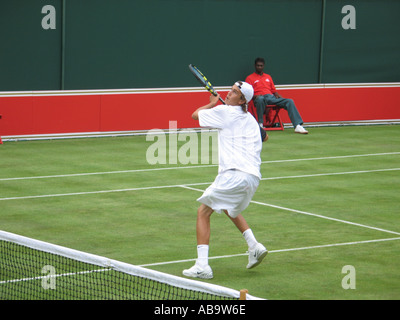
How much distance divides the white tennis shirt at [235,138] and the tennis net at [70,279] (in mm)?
1338

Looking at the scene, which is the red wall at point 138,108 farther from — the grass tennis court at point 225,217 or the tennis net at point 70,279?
the tennis net at point 70,279

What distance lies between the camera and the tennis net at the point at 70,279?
683 cm

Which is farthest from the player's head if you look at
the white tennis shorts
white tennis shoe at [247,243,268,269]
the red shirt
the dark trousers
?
the red shirt

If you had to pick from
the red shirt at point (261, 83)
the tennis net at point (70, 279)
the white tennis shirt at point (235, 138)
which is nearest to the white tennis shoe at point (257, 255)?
the white tennis shirt at point (235, 138)

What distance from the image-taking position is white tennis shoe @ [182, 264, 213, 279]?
26.2 ft

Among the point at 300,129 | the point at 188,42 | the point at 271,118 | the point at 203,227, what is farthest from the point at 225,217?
the point at 271,118

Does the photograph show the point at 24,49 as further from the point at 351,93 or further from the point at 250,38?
the point at 351,93

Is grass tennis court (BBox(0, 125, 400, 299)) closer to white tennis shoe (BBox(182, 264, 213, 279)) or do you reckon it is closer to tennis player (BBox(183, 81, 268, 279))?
white tennis shoe (BBox(182, 264, 213, 279))

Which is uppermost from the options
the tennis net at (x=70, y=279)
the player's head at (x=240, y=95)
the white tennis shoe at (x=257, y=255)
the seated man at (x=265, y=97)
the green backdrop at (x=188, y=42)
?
the green backdrop at (x=188, y=42)

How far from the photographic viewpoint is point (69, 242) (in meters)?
9.23

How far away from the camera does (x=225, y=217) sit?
424 inches

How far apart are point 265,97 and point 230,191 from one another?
448 inches

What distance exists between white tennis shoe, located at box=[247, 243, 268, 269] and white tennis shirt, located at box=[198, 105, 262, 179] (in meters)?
0.70
